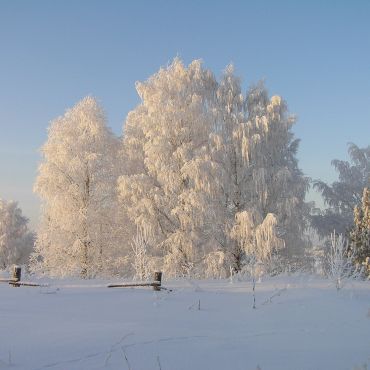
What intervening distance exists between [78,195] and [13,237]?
83.2 feet

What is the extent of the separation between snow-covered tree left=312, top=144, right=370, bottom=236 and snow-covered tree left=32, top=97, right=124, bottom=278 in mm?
13354

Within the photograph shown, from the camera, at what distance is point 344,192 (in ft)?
96.2

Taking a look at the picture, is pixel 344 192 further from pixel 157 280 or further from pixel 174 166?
pixel 157 280

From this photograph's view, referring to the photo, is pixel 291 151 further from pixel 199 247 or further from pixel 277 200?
pixel 199 247

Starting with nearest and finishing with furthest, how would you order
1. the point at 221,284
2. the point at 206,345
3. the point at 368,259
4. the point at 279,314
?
the point at 206,345
the point at 279,314
the point at 221,284
the point at 368,259

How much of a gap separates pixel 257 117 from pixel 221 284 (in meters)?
10.1

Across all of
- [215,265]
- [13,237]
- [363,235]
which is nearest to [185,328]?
[215,265]

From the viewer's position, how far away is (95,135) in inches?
875

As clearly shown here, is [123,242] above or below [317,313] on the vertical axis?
above

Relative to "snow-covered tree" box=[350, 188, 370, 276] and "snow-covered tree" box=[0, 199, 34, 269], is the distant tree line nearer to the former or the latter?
"snow-covered tree" box=[350, 188, 370, 276]

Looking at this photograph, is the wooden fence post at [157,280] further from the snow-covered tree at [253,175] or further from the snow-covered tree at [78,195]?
the snow-covered tree at [78,195]

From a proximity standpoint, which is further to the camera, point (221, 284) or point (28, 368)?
point (221, 284)

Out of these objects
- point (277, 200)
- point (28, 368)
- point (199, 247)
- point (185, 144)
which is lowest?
point (28, 368)

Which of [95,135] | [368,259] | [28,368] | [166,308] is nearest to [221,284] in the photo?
[166,308]
